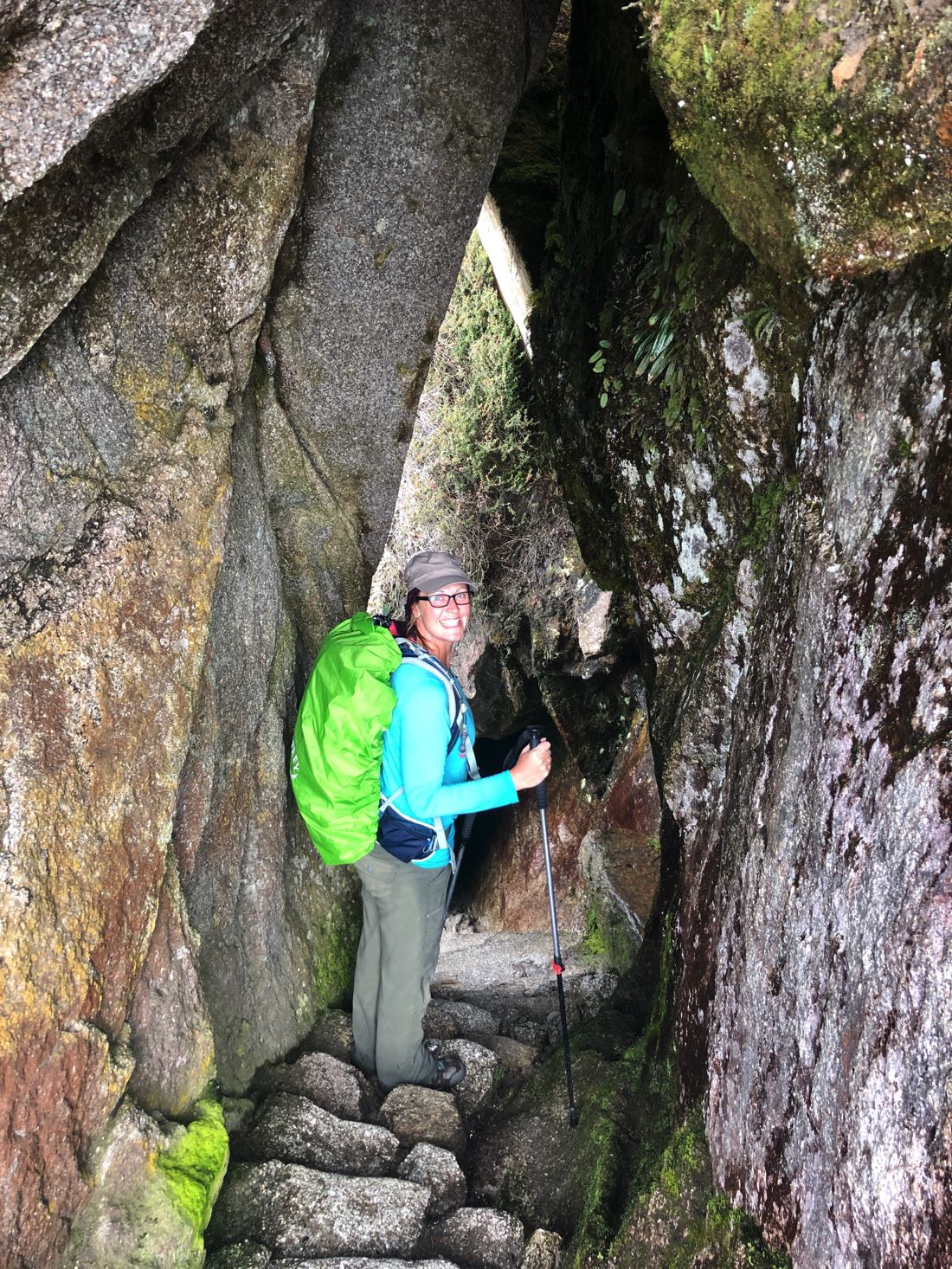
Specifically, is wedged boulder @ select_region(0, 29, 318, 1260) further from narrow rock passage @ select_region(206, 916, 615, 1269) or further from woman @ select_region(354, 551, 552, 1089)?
woman @ select_region(354, 551, 552, 1089)

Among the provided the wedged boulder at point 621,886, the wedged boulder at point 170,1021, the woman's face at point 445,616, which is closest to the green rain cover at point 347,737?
the woman's face at point 445,616

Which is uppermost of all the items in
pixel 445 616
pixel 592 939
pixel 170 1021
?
pixel 445 616

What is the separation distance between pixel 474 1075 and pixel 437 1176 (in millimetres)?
1295

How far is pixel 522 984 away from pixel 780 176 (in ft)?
24.7

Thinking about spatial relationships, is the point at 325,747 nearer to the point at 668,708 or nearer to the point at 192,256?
the point at 668,708

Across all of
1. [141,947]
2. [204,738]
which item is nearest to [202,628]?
[204,738]

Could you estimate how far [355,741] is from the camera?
19.8 ft

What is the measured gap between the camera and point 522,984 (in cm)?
934

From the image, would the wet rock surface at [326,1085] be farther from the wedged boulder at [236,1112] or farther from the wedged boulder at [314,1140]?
the wedged boulder at [236,1112]

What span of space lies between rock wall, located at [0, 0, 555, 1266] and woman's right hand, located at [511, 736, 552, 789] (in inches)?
78.1

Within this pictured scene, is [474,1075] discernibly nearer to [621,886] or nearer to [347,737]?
[621,886]

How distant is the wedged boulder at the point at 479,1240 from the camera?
550 centimetres

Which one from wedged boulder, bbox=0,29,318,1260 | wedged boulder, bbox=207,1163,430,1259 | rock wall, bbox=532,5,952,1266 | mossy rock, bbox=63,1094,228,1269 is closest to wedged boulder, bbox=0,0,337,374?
wedged boulder, bbox=0,29,318,1260

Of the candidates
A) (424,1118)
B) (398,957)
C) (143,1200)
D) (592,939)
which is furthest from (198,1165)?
(592,939)
